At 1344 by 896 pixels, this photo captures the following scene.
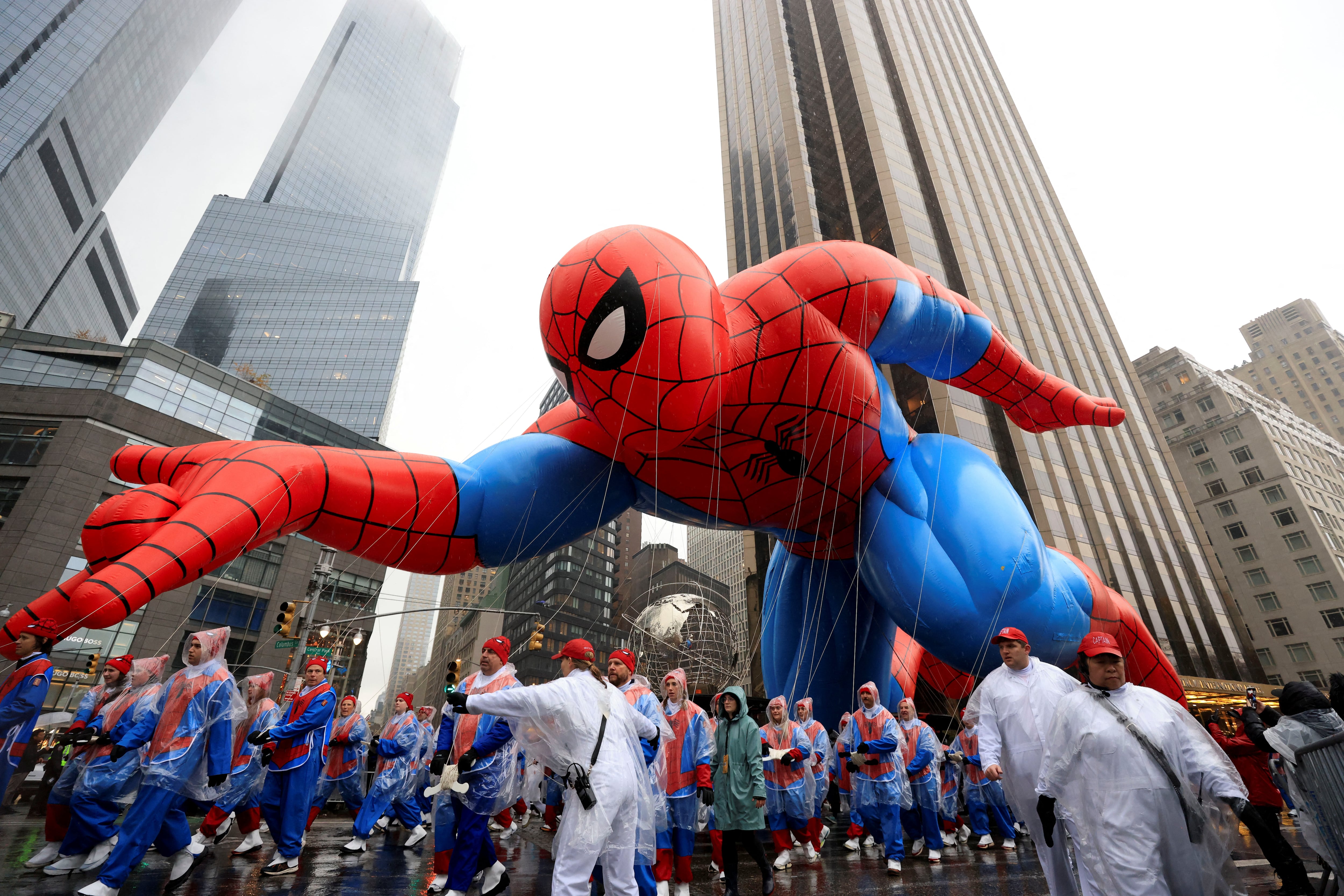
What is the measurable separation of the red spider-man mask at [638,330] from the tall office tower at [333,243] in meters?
44.6

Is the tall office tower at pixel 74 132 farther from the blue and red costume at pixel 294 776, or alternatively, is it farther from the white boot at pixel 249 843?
the blue and red costume at pixel 294 776

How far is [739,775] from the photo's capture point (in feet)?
17.5

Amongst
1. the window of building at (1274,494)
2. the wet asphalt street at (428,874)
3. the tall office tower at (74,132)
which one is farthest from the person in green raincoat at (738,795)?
the tall office tower at (74,132)

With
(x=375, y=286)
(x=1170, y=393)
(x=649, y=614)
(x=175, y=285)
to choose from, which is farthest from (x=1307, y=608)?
(x=175, y=285)

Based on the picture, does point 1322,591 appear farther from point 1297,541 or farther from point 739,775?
point 739,775

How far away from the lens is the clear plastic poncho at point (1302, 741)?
358cm

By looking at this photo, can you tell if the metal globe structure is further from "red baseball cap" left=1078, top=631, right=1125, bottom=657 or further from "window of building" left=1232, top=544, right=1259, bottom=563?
"window of building" left=1232, top=544, right=1259, bottom=563

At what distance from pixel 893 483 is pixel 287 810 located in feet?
20.3

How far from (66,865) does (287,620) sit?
249 inches

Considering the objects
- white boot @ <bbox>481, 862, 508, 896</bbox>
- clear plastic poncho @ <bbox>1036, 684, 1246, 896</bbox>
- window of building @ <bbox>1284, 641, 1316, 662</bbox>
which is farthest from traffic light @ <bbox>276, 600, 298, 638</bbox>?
window of building @ <bbox>1284, 641, 1316, 662</bbox>

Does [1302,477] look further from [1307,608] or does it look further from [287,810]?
[287,810]

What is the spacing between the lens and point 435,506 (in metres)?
5.04

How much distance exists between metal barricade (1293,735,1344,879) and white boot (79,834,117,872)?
322 inches

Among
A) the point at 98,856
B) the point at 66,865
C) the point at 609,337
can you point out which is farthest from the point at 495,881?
the point at 609,337
